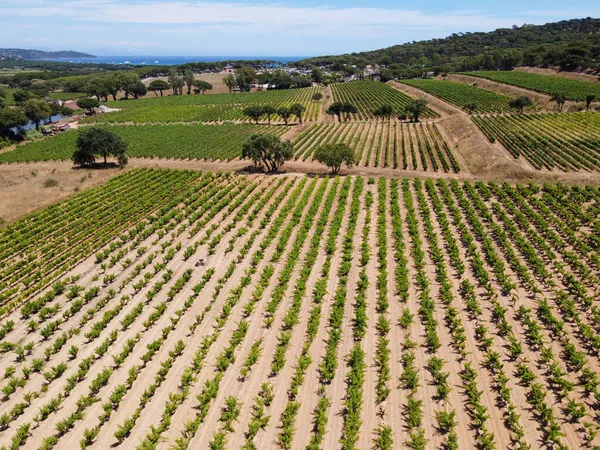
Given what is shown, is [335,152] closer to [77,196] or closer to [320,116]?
[77,196]

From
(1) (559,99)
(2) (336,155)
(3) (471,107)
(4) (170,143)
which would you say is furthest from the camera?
(3) (471,107)

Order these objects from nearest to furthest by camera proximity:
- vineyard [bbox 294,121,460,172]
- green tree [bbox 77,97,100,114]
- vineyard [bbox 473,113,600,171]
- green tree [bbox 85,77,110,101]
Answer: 1. vineyard [bbox 473,113,600,171]
2. vineyard [bbox 294,121,460,172]
3. green tree [bbox 77,97,100,114]
4. green tree [bbox 85,77,110,101]

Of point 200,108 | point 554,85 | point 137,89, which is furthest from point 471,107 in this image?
point 137,89

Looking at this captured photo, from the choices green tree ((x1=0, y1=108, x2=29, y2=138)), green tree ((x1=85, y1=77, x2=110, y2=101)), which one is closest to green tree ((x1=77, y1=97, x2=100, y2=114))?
green tree ((x1=85, y1=77, x2=110, y2=101))

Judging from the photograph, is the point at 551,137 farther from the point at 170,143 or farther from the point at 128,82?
the point at 128,82

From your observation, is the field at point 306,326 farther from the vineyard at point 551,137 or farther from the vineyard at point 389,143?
the vineyard at point 389,143

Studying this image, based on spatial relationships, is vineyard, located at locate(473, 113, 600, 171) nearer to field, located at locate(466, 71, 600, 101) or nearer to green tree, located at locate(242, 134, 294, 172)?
field, located at locate(466, 71, 600, 101)

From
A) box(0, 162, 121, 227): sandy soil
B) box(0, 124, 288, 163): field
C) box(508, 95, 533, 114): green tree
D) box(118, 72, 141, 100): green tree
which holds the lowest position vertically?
box(0, 162, 121, 227): sandy soil
